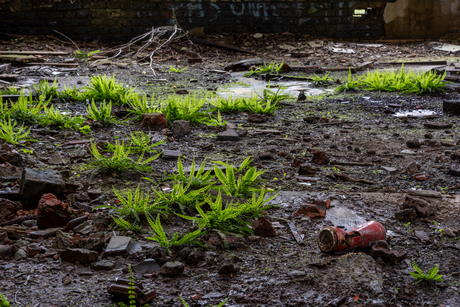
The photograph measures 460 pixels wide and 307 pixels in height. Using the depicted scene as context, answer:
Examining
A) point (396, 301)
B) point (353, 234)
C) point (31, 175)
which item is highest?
point (31, 175)

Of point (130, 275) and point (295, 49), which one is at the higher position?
point (295, 49)

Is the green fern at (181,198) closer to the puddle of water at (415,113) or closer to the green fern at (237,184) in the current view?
the green fern at (237,184)

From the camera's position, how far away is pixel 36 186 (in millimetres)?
2084

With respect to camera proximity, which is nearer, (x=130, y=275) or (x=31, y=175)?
(x=130, y=275)

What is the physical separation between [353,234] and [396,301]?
0.33 meters

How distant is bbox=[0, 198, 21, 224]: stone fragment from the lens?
1.94 metres

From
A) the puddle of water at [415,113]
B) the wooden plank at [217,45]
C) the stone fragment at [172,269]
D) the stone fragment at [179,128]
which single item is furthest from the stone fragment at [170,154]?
the wooden plank at [217,45]

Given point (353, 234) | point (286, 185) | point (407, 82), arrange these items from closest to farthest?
point (353, 234)
point (286, 185)
point (407, 82)

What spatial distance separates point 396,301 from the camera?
1402 millimetres

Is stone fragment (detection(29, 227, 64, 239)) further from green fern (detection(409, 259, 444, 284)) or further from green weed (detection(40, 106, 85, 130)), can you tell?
green weed (detection(40, 106, 85, 130))

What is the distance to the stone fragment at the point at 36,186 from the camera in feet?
6.80

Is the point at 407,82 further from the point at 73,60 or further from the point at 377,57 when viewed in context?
the point at 73,60

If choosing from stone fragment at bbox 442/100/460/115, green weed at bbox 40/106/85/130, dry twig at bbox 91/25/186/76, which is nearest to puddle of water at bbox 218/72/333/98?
stone fragment at bbox 442/100/460/115

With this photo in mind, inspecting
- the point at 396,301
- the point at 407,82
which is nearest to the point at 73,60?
the point at 407,82
